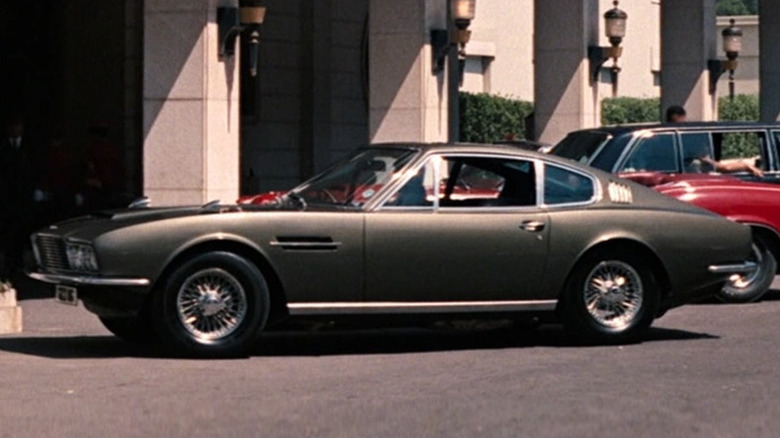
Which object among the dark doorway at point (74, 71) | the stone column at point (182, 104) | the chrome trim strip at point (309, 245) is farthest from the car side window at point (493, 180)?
the dark doorway at point (74, 71)

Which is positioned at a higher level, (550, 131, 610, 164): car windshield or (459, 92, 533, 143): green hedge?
(459, 92, 533, 143): green hedge

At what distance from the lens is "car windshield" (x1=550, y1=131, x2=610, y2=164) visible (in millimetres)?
18734

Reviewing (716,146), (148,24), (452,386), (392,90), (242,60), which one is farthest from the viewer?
(242,60)

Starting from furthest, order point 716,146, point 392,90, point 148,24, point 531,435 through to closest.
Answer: point 392,90, point 148,24, point 716,146, point 531,435

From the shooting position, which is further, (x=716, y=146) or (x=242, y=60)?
(x=242, y=60)

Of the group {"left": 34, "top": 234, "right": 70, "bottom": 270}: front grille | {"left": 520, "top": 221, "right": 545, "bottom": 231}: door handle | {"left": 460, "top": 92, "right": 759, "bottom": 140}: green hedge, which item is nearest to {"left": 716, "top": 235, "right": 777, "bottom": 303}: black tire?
{"left": 520, "top": 221, "right": 545, "bottom": 231}: door handle

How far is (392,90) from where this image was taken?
78.3 ft

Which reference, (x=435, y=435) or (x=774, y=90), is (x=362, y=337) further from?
(x=774, y=90)

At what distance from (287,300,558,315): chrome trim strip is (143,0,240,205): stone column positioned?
7219mm

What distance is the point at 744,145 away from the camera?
19.9m

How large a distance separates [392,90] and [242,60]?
18.4ft

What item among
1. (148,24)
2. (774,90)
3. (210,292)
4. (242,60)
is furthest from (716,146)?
(774,90)

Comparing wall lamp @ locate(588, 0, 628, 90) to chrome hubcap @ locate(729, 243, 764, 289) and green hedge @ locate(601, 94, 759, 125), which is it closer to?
chrome hubcap @ locate(729, 243, 764, 289)

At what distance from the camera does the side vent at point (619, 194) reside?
14617mm
